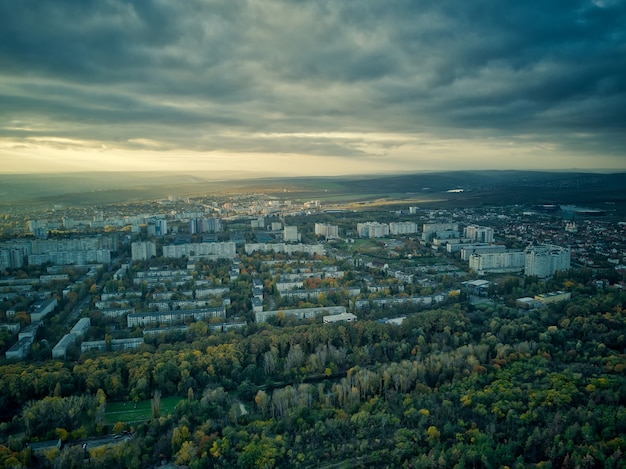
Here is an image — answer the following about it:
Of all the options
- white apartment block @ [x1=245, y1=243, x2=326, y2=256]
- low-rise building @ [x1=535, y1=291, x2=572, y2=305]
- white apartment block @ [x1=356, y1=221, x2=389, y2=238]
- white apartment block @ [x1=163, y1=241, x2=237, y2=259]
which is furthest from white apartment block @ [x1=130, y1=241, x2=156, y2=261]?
low-rise building @ [x1=535, y1=291, x2=572, y2=305]

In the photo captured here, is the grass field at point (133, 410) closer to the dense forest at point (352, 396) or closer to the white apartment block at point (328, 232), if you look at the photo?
the dense forest at point (352, 396)

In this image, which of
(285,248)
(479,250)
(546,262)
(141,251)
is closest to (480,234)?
(479,250)

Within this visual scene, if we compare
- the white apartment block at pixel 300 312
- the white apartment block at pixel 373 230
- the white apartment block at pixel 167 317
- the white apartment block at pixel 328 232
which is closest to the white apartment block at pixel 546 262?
the white apartment block at pixel 300 312

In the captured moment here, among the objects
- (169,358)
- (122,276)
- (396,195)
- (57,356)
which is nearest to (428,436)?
(169,358)

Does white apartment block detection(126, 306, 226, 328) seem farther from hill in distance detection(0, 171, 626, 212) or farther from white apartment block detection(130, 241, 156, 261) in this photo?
hill in distance detection(0, 171, 626, 212)

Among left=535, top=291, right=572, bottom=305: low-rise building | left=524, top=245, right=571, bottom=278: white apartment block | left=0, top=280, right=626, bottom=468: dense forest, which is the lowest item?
left=0, top=280, right=626, bottom=468: dense forest
